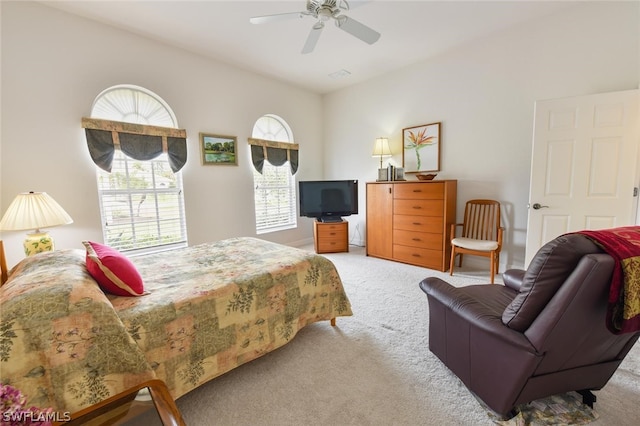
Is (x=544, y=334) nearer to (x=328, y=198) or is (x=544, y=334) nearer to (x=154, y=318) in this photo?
(x=154, y=318)

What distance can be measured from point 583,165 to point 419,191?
161cm

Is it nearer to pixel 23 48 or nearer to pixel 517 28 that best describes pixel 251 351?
pixel 23 48

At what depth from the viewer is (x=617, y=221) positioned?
2.52 metres

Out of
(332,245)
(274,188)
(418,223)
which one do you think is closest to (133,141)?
(274,188)

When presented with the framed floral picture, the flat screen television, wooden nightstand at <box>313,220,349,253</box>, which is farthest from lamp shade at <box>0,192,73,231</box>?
the framed floral picture

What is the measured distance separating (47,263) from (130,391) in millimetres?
982

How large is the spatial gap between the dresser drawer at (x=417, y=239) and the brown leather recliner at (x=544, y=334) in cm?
204

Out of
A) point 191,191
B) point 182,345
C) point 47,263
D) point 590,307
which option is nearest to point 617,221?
point 590,307

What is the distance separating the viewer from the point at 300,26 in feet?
9.48

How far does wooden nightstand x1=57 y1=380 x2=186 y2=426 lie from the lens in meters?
0.93

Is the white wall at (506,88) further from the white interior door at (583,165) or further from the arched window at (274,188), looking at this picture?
the arched window at (274,188)

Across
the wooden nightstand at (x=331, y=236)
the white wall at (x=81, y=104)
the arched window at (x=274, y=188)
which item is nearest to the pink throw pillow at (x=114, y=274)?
the white wall at (x=81, y=104)

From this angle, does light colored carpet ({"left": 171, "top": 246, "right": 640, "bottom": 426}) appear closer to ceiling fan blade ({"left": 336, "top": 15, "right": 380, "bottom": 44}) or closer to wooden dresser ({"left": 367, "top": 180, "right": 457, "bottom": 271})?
wooden dresser ({"left": 367, "top": 180, "right": 457, "bottom": 271})

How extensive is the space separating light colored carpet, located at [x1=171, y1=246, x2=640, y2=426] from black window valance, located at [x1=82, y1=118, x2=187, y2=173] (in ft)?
8.72
